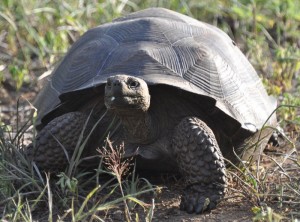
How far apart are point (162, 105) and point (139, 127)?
0.66 feet

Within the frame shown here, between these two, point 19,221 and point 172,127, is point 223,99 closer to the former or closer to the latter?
point 172,127

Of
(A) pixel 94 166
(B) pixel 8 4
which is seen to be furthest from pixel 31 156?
(B) pixel 8 4

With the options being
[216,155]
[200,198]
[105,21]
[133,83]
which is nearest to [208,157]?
[216,155]

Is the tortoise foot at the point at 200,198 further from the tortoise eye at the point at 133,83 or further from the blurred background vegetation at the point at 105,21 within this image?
the blurred background vegetation at the point at 105,21

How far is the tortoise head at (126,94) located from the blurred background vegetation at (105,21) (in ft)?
7.17

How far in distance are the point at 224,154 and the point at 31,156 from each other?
106 centimetres

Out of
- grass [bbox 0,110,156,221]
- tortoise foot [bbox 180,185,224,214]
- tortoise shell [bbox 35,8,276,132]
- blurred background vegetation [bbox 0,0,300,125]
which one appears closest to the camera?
grass [bbox 0,110,156,221]

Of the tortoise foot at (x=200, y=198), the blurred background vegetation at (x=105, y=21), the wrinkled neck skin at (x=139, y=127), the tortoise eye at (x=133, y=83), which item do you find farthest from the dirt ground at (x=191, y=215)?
the blurred background vegetation at (x=105, y=21)

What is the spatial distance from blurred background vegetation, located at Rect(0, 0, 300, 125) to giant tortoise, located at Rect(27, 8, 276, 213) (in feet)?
5.10

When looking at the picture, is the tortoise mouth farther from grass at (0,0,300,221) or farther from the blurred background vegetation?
the blurred background vegetation

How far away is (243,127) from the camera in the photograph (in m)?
3.93

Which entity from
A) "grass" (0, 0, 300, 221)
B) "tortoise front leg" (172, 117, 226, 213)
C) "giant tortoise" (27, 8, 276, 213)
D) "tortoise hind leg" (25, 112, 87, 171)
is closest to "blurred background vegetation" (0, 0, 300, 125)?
"grass" (0, 0, 300, 221)

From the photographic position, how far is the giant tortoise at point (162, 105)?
3637 mm

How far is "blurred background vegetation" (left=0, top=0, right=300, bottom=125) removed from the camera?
5.97 meters
